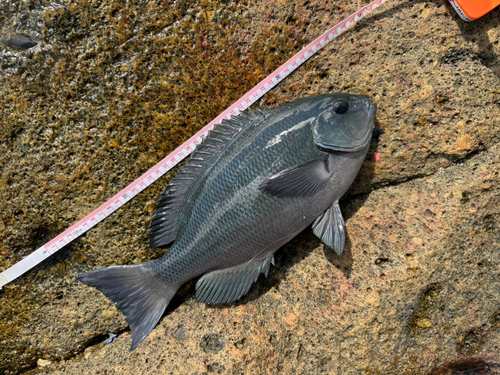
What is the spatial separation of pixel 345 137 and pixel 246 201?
2.43 feet

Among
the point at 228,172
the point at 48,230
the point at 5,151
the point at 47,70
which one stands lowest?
the point at 48,230

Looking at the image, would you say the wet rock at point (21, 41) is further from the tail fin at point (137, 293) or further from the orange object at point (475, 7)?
the orange object at point (475, 7)

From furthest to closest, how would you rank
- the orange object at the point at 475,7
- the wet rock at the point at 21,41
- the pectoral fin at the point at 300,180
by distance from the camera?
the wet rock at the point at 21,41 → the orange object at the point at 475,7 → the pectoral fin at the point at 300,180

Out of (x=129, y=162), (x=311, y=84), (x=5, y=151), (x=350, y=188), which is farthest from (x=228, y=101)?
(x=5, y=151)

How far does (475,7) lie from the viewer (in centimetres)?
212

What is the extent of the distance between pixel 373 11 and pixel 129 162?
2125 millimetres

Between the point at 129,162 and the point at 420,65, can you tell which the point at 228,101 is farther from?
the point at 420,65

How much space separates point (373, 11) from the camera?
2.31m

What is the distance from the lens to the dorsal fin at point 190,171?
86.3 inches

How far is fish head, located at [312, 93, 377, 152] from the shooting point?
6.57 feet

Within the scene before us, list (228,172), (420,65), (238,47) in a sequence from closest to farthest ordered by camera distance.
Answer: (228,172), (420,65), (238,47)

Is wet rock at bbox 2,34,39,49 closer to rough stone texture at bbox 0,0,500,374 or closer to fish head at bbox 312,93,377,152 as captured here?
rough stone texture at bbox 0,0,500,374

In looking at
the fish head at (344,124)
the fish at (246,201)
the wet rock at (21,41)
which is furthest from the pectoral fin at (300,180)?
the wet rock at (21,41)

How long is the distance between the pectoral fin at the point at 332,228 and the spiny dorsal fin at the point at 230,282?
1.23 ft
